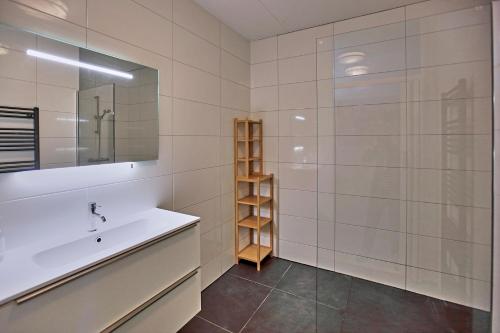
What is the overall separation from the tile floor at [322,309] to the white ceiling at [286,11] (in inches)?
92.4

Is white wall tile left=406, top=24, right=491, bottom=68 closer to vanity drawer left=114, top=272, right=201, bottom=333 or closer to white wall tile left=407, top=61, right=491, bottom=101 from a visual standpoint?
white wall tile left=407, top=61, right=491, bottom=101

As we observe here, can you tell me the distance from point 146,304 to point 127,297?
130mm

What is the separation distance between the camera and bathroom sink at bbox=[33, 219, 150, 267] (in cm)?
Result: 107

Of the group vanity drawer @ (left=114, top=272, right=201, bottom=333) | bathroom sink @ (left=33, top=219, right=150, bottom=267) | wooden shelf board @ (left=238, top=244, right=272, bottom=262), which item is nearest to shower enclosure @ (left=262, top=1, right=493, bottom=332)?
wooden shelf board @ (left=238, top=244, right=272, bottom=262)

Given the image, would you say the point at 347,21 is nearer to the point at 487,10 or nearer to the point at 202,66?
the point at 487,10

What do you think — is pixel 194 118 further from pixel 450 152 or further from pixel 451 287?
pixel 451 287

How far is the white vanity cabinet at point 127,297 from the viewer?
2.67 feet

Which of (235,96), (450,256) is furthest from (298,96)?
(450,256)

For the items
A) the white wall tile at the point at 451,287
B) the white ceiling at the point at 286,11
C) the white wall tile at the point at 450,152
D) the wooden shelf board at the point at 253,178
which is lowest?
the white wall tile at the point at 451,287

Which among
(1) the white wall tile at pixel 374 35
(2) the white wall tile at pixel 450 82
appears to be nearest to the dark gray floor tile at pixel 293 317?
(2) the white wall tile at pixel 450 82

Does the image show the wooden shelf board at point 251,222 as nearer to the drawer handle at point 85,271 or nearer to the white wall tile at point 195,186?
the white wall tile at point 195,186

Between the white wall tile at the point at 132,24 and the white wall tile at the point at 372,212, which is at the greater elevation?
the white wall tile at the point at 132,24

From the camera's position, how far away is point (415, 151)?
5.33 feet

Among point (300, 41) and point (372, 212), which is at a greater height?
point (300, 41)
